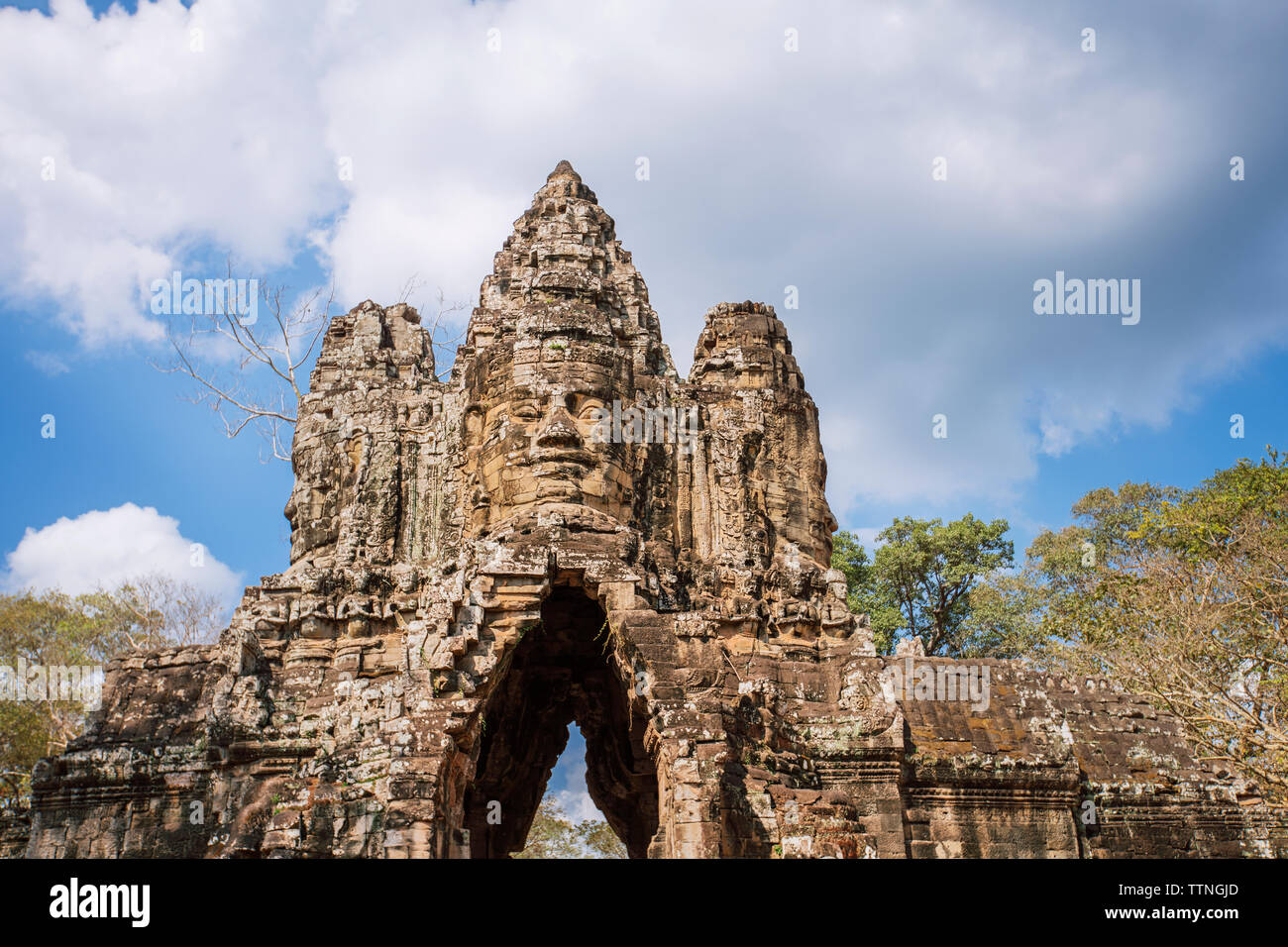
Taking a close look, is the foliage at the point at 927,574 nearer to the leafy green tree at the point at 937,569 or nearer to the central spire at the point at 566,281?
the leafy green tree at the point at 937,569

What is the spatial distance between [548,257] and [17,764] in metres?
17.7

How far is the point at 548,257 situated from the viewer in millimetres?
17766

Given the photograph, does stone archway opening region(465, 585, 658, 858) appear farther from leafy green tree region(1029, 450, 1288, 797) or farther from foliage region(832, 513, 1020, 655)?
foliage region(832, 513, 1020, 655)

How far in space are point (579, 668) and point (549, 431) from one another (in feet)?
12.9

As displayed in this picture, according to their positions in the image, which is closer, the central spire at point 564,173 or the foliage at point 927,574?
the central spire at point 564,173

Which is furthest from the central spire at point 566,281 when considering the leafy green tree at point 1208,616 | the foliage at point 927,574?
the foliage at point 927,574

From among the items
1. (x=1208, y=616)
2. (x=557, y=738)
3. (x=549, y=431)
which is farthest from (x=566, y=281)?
(x=1208, y=616)

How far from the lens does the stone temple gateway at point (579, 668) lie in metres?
12.0

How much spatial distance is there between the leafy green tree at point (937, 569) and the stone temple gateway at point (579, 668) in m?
15.5

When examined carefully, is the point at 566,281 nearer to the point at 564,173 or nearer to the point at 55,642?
the point at 564,173

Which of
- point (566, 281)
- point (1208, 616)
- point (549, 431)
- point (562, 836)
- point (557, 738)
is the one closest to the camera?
point (549, 431)

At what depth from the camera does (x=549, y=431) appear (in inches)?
586
